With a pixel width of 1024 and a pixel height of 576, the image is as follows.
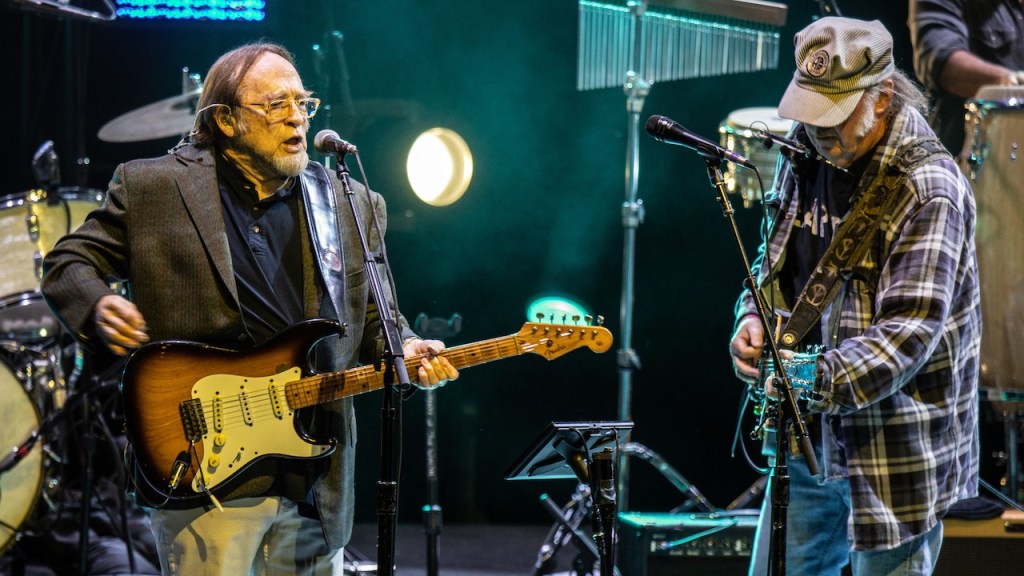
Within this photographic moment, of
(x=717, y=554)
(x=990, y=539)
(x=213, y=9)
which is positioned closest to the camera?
(x=990, y=539)

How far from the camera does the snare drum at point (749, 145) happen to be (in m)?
5.89

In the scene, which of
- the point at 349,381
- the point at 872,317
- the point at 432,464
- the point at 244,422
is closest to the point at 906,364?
the point at 872,317

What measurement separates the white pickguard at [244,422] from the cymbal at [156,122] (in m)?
2.94

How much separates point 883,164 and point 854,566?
1276 millimetres

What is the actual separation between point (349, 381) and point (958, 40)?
3.98 metres

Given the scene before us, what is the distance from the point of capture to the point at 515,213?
25.3 feet

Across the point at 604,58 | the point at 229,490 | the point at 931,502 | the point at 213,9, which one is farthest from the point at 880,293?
the point at 213,9

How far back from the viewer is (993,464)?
674cm

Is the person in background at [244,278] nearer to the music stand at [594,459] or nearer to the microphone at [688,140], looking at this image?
the music stand at [594,459]

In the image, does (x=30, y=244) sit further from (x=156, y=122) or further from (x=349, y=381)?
(x=349, y=381)

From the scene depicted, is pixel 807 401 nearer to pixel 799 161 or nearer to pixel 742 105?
pixel 799 161

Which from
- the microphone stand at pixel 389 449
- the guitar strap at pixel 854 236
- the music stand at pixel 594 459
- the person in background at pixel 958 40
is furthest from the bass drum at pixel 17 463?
the person in background at pixel 958 40

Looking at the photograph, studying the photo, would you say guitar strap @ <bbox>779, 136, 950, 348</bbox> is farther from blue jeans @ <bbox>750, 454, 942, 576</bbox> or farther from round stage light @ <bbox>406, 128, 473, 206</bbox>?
round stage light @ <bbox>406, 128, 473, 206</bbox>

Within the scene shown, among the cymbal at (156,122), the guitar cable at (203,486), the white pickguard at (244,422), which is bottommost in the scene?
the guitar cable at (203,486)
